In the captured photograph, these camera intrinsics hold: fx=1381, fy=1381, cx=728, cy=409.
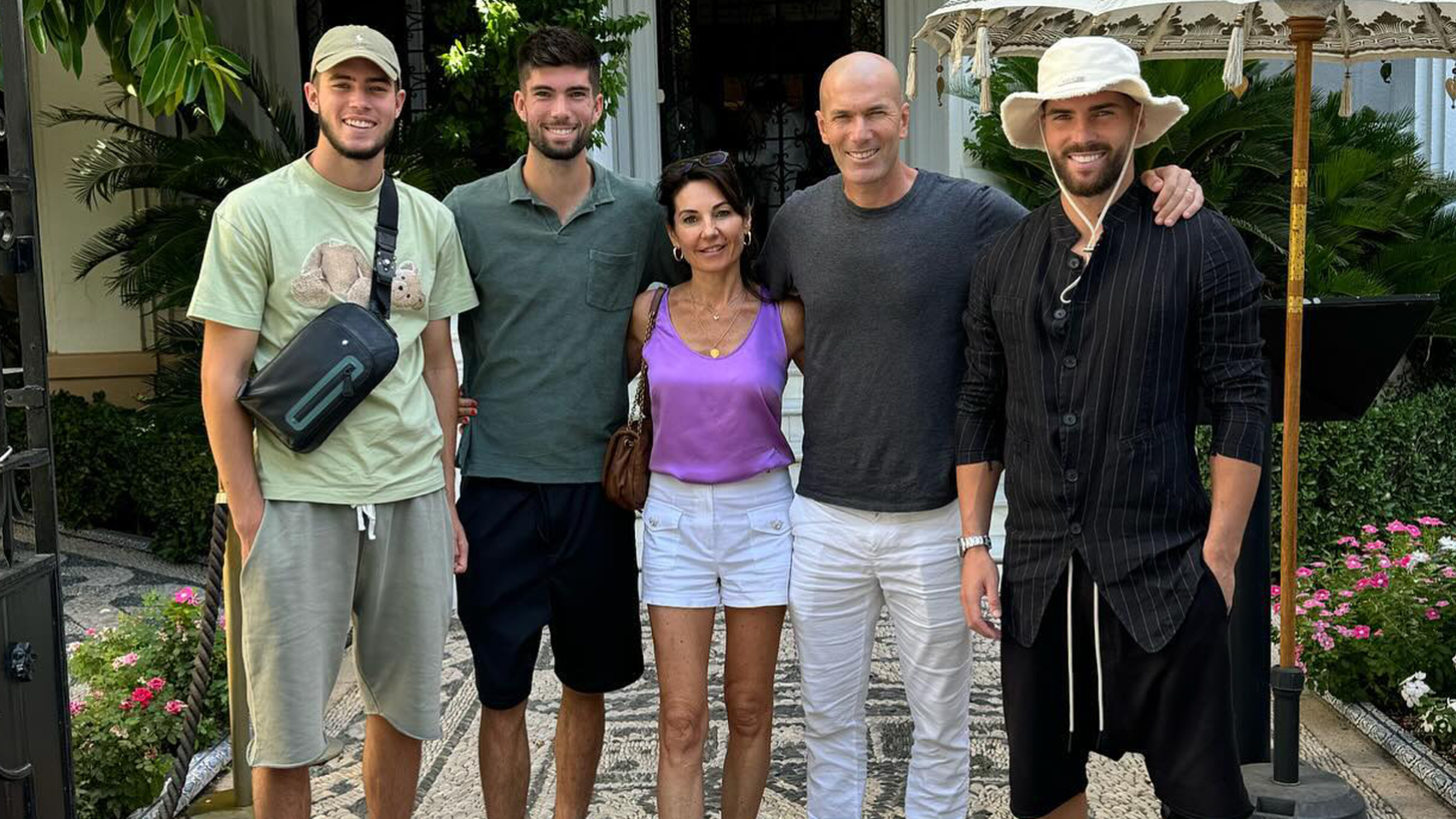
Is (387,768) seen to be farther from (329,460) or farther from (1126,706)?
(1126,706)

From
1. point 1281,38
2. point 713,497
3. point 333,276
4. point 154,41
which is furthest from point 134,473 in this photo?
point 1281,38

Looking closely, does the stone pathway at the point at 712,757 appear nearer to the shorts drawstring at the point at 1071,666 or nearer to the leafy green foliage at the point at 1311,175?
the shorts drawstring at the point at 1071,666

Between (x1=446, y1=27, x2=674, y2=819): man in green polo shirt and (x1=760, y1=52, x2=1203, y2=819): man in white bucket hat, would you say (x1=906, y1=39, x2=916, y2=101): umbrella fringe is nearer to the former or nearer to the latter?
(x1=760, y1=52, x2=1203, y2=819): man in white bucket hat

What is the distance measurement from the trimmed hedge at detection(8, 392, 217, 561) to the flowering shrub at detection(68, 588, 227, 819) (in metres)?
2.73

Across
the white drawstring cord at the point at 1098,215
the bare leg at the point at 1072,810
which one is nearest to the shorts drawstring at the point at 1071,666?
the bare leg at the point at 1072,810

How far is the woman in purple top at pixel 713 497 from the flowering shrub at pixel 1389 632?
94.7 inches

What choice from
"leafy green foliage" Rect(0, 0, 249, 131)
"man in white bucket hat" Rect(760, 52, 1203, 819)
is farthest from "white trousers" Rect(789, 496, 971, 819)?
"leafy green foliage" Rect(0, 0, 249, 131)

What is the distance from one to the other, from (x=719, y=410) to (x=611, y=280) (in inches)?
20.2

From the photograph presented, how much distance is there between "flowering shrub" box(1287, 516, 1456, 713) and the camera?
5.21 meters

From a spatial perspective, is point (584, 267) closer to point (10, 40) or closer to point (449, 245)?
point (449, 245)

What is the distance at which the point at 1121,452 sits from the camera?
9.77 ft

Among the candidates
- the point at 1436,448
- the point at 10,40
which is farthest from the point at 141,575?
the point at 1436,448

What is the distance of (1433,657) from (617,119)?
653 cm

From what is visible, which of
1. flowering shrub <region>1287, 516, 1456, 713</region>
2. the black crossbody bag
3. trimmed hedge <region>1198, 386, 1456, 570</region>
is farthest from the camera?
trimmed hedge <region>1198, 386, 1456, 570</region>
